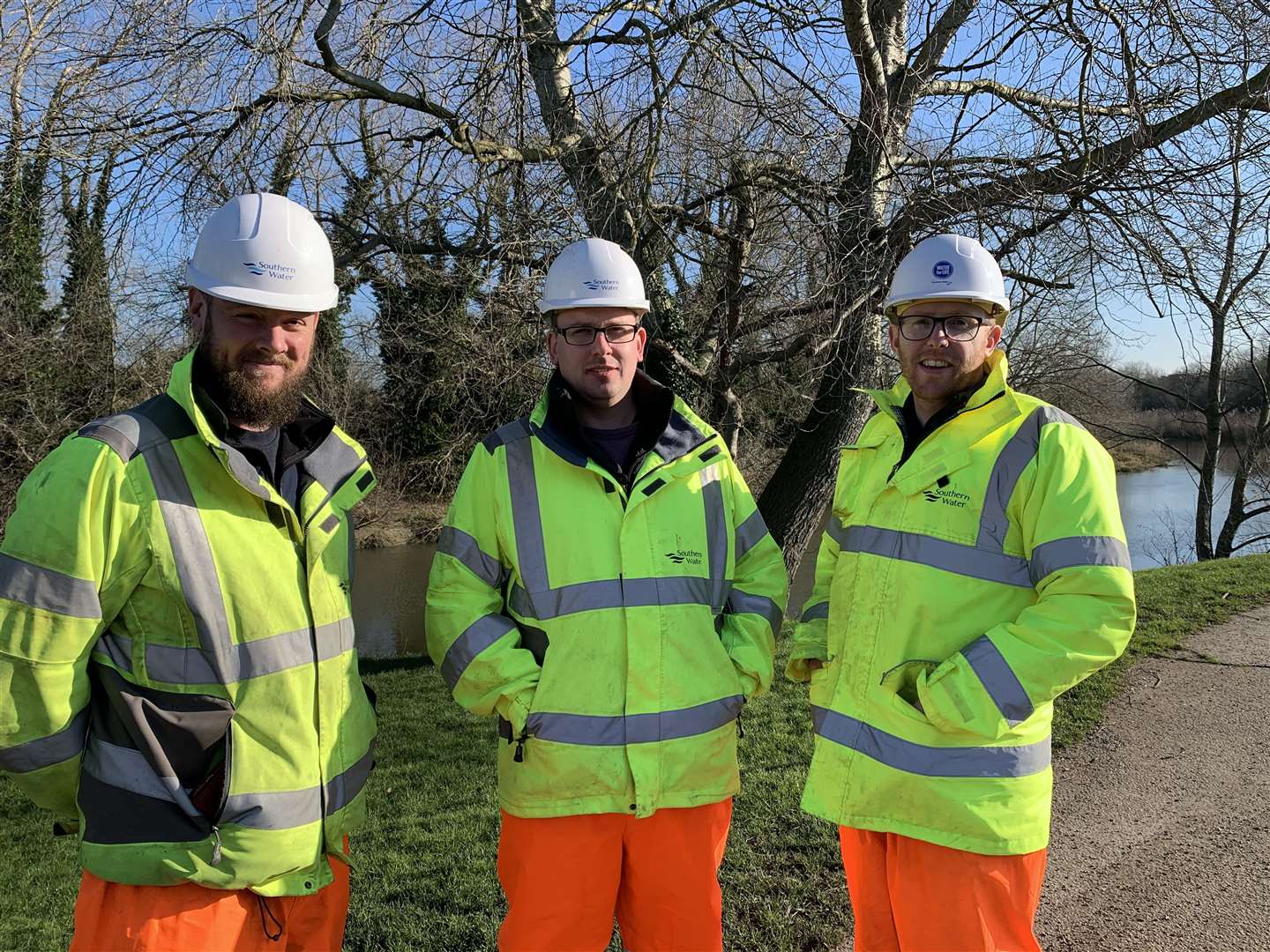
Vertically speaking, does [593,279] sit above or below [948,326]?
above

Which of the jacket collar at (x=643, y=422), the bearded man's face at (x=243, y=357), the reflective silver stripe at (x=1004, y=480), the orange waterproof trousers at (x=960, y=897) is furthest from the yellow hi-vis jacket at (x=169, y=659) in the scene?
the reflective silver stripe at (x=1004, y=480)

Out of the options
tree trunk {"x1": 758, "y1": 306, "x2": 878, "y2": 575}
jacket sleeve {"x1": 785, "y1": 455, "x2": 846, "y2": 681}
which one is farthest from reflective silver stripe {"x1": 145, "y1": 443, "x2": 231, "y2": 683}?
tree trunk {"x1": 758, "y1": 306, "x2": 878, "y2": 575}

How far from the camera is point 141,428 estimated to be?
202 cm

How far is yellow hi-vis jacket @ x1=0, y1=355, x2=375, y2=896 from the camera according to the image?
1.86 meters

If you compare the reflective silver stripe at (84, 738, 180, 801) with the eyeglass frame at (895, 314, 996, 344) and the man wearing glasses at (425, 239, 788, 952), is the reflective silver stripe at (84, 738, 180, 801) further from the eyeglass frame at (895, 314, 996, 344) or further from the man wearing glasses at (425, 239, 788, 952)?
the eyeglass frame at (895, 314, 996, 344)

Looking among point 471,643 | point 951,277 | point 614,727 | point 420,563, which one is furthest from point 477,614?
point 420,563

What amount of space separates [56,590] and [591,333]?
1562 mm

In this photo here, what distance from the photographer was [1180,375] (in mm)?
18141

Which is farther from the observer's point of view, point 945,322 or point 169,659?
point 945,322

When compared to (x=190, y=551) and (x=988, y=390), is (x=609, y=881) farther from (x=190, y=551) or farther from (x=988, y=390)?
(x=988, y=390)

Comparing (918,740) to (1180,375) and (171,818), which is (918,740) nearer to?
(171,818)

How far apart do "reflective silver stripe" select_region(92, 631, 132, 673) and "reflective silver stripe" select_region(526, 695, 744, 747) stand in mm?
1027

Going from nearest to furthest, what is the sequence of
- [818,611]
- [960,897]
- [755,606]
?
[960,897]
[755,606]
[818,611]

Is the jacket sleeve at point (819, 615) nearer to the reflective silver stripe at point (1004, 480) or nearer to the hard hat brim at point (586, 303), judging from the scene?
the reflective silver stripe at point (1004, 480)
